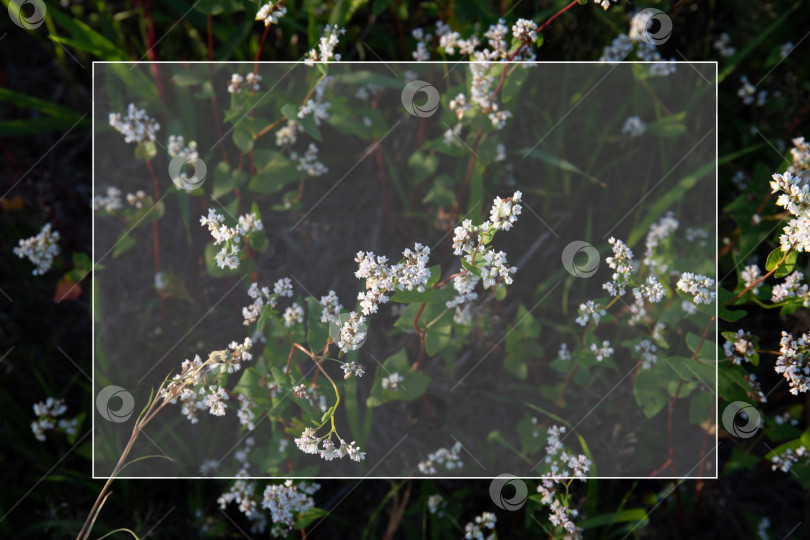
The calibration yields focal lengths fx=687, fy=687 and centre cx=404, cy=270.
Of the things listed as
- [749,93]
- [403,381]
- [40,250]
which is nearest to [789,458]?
[403,381]

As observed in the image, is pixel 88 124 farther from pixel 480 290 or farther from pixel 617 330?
pixel 617 330

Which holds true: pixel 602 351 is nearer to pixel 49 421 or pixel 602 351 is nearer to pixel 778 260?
pixel 778 260

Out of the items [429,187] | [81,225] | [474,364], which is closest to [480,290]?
[474,364]

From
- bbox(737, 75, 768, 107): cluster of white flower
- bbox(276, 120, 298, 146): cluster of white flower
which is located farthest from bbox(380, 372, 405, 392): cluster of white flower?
bbox(737, 75, 768, 107): cluster of white flower

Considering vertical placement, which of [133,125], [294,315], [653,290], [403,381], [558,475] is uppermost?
[133,125]

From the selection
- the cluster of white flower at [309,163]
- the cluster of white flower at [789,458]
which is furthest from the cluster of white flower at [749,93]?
the cluster of white flower at [309,163]

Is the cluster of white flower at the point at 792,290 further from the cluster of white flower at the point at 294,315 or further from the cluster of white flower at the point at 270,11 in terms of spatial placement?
the cluster of white flower at the point at 270,11
